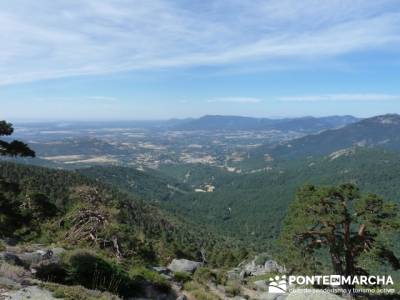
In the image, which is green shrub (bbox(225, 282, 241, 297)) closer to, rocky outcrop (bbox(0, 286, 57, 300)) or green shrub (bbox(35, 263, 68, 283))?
green shrub (bbox(35, 263, 68, 283))

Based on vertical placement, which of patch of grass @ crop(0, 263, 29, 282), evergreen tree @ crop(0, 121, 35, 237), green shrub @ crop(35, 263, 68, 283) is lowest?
green shrub @ crop(35, 263, 68, 283)

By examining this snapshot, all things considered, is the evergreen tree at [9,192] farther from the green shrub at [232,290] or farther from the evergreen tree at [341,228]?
the evergreen tree at [341,228]

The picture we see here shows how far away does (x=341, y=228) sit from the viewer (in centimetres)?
2752

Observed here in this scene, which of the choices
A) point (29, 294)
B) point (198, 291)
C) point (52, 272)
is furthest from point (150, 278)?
point (29, 294)

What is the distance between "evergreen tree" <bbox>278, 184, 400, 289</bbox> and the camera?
86.0ft

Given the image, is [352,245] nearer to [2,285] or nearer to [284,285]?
[284,285]

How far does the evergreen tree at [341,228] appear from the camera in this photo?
2620cm

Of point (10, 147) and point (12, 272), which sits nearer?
point (12, 272)

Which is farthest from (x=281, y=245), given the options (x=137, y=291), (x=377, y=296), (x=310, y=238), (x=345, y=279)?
(x=137, y=291)

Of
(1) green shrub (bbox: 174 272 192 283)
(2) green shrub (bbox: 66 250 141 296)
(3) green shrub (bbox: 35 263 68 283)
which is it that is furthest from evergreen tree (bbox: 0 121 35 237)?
(1) green shrub (bbox: 174 272 192 283)

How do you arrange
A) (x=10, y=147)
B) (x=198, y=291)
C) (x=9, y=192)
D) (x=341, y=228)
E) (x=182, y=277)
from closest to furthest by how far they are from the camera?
(x=10, y=147) → (x=9, y=192) → (x=198, y=291) → (x=182, y=277) → (x=341, y=228)

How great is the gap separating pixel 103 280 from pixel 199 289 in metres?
6.11

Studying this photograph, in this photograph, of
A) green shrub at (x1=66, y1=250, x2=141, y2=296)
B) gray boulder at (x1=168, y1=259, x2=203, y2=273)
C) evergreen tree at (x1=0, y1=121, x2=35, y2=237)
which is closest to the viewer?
green shrub at (x1=66, y1=250, x2=141, y2=296)

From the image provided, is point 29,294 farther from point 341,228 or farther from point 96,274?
point 341,228
